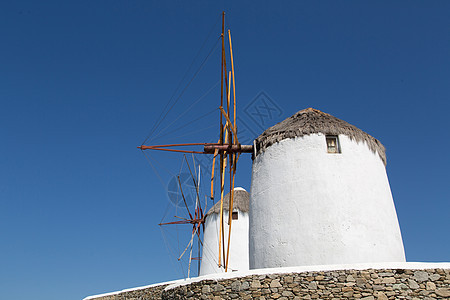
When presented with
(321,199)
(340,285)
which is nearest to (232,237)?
(321,199)

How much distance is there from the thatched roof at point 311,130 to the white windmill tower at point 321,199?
0.02m

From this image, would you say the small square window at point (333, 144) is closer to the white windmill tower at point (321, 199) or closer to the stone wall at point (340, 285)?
the white windmill tower at point (321, 199)

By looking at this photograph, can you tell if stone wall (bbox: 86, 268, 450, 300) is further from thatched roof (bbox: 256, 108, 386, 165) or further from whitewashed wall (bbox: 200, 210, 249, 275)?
whitewashed wall (bbox: 200, 210, 249, 275)

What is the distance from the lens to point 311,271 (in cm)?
712

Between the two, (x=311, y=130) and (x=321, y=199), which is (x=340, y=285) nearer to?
(x=321, y=199)

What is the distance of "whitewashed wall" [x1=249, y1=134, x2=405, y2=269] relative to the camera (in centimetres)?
877

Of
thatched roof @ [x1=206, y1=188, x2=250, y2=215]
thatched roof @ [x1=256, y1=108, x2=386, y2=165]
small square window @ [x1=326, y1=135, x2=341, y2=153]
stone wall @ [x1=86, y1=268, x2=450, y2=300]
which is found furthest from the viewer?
thatched roof @ [x1=206, y1=188, x2=250, y2=215]

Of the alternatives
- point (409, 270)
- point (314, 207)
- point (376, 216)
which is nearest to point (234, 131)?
point (314, 207)

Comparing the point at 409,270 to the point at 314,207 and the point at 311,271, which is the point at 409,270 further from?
the point at 314,207

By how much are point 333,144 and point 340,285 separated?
4002 millimetres

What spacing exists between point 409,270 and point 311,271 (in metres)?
1.59

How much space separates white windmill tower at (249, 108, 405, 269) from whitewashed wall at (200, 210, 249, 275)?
292 inches

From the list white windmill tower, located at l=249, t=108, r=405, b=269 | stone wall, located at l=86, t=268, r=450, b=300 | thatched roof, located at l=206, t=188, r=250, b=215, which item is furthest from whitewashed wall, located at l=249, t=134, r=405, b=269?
thatched roof, located at l=206, t=188, r=250, b=215

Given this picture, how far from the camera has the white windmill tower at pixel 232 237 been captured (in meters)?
17.2
